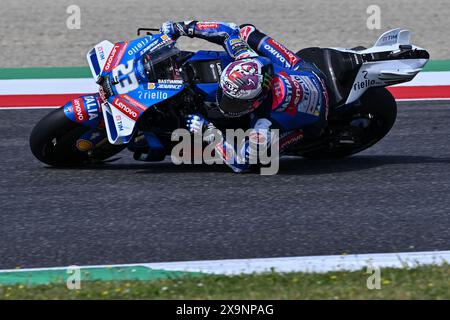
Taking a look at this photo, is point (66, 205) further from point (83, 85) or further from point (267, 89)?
point (83, 85)

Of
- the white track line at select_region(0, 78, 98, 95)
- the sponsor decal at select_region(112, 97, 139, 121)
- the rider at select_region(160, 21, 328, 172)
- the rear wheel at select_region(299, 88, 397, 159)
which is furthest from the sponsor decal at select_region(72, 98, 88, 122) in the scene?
the white track line at select_region(0, 78, 98, 95)

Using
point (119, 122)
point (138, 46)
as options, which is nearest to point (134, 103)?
point (119, 122)

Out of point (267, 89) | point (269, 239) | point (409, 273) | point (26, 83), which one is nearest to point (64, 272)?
point (269, 239)

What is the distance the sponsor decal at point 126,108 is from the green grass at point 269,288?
2.10 m

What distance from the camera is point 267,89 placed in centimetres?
730

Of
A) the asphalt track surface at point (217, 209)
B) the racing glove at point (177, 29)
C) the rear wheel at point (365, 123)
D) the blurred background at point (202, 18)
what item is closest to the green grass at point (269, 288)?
the asphalt track surface at point (217, 209)

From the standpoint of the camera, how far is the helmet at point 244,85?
714 centimetres

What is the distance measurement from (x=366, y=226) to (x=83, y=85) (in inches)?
238

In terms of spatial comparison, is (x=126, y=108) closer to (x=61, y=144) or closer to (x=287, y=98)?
(x=61, y=144)

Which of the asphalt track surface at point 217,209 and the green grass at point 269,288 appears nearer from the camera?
the green grass at point 269,288

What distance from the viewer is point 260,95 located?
286 inches

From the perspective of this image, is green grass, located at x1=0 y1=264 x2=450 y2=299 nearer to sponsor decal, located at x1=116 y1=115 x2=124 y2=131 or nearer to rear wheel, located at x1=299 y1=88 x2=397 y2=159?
sponsor decal, located at x1=116 y1=115 x2=124 y2=131

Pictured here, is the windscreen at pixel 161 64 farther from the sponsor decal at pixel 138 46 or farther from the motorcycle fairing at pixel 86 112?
the motorcycle fairing at pixel 86 112

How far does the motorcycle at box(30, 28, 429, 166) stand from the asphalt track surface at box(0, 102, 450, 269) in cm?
26
